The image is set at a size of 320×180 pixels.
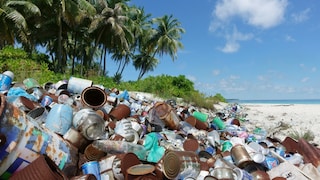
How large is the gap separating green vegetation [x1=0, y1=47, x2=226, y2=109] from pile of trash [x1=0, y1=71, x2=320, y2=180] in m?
5.12

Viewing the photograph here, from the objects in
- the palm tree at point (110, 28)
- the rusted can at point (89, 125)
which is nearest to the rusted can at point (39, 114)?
the rusted can at point (89, 125)

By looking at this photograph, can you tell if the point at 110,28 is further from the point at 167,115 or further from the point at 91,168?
the point at 91,168

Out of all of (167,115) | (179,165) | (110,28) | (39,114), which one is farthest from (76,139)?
(110,28)

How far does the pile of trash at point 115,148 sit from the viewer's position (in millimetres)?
2275

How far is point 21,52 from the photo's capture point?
46.4 feet

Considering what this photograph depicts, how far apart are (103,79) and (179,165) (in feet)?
41.9

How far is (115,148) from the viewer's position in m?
3.16

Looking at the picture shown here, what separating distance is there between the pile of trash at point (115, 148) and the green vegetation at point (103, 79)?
5122mm

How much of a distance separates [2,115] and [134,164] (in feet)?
3.98

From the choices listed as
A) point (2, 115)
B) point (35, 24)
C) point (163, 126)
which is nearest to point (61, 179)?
point (2, 115)

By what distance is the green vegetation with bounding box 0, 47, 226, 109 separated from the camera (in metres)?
11.1

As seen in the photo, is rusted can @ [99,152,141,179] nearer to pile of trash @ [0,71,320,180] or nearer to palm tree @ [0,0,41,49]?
pile of trash @ [0,71,320,180]

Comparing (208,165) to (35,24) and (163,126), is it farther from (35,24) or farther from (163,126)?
(35,24)

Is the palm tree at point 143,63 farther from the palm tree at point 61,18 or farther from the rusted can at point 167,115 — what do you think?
the rusted can at point 167,115
